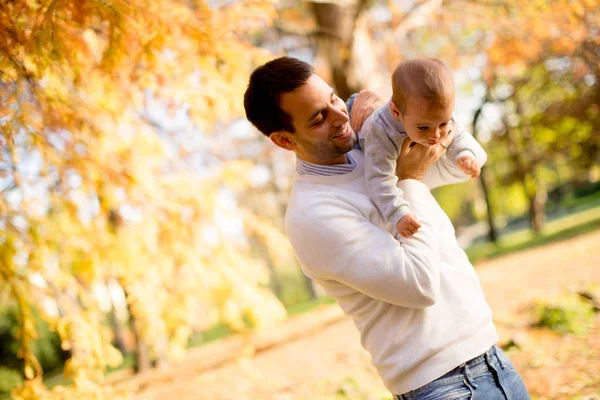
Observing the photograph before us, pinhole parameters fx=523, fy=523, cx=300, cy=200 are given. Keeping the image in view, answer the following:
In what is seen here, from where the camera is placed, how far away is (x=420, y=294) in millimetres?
1549

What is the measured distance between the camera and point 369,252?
1596mm

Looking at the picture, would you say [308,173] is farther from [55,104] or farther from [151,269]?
[151,269]

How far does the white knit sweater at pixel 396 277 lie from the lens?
157 cm

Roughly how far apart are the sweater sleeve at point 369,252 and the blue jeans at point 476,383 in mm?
263

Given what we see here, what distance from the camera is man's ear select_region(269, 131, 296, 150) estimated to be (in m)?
1.86

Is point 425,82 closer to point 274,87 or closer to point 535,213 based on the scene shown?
point 274,87

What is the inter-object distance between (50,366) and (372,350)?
16400mm

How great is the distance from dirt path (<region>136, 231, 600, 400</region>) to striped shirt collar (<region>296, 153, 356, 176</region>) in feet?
9.29

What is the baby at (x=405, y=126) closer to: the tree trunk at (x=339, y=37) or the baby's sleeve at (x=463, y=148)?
the baby's sleeve at (x=463, y=148)

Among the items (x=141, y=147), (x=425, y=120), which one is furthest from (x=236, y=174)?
(x=425, y=120)

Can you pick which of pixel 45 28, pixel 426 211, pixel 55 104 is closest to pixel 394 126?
pixel 426 211

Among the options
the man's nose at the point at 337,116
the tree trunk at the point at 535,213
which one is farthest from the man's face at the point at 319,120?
the tree trunk at the point at 535,213

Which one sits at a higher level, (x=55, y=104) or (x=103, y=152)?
(x=55, y=104)

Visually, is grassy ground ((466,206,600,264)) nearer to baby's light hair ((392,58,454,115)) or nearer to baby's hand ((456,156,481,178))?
baby's hand ((456,156,481,178))
